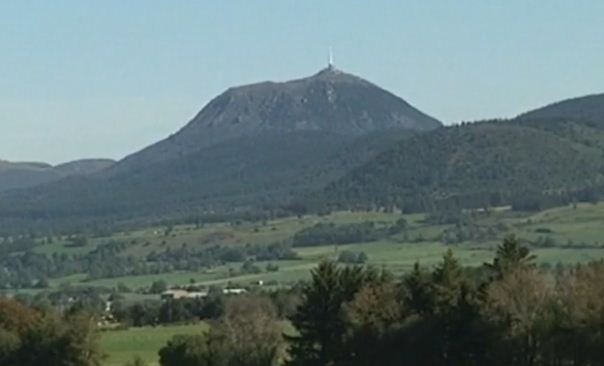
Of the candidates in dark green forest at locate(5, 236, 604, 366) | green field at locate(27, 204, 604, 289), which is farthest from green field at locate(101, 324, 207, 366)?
green field at locate(27, 204, 604, 289)

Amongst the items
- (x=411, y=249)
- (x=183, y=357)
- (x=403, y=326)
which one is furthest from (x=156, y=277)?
(x=403, y=326)

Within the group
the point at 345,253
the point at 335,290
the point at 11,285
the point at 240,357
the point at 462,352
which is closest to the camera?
the point at 462,352

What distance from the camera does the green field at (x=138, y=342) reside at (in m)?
78.8

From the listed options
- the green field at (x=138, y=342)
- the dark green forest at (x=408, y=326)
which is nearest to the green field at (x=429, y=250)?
the green field at (x=138, y=342)

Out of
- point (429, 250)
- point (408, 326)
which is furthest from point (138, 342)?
point (429, 250)

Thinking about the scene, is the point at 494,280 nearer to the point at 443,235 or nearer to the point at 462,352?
the point at 462,352

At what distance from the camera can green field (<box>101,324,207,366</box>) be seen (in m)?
78.8

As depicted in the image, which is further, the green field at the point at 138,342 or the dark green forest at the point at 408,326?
the green field at the point at 138,342

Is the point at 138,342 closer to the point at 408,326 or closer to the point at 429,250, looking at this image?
the point at 408,326

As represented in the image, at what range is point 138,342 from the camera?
8700 cm

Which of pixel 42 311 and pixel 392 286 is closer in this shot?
pixel 392 286

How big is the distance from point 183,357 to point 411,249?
99.5 metres

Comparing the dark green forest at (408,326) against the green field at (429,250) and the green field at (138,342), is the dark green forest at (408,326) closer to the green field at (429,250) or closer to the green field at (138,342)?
the green field at (138,342)

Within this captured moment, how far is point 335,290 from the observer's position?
6469cm
